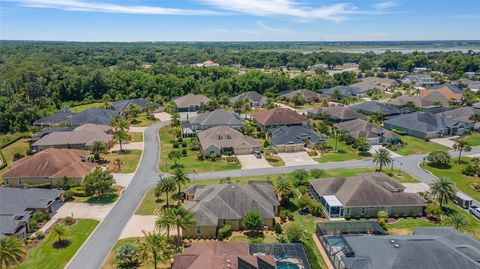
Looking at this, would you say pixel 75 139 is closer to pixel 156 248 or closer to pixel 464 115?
pixel 156 248

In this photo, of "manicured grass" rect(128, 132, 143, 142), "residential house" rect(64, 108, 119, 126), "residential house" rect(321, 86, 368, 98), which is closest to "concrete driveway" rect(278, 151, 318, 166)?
"manicured grass" rect(128, 132, 143, 142)

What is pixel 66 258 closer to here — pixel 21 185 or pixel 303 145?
pixel 21 185

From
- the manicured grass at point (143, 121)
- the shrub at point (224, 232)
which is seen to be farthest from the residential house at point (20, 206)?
the manicured grass at point (143, 121)

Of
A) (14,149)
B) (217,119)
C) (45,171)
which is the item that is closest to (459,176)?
(217,119)

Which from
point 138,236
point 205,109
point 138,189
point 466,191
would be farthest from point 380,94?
point 138,236

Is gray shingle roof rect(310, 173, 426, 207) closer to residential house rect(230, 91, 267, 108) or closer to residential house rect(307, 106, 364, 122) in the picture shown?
residential house rect(307, 106, 364, 122)

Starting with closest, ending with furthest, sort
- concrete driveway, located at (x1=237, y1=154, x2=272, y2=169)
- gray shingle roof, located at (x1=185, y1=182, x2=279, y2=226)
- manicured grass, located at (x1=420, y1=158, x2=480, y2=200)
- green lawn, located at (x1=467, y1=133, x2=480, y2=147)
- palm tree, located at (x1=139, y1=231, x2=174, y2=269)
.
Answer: palm tree, located at (x1=139, y1=231, x2=174, y2=269)
gray shingle roof, located at (x1=185, y1=182, x2=279, y2=226)
manicured grass, located at (x1=420, y1=158, x2=480, y2=200)
concrete driveway, located at (x1=237, y1=154, x2=272, y2=169)
green lawn, located at (x1=467, y1=133, x2=480, y2=147)

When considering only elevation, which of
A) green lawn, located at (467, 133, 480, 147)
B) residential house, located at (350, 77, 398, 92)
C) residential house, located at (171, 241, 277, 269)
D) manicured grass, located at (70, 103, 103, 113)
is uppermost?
residential house, located at (350, 77, 398, 92)
